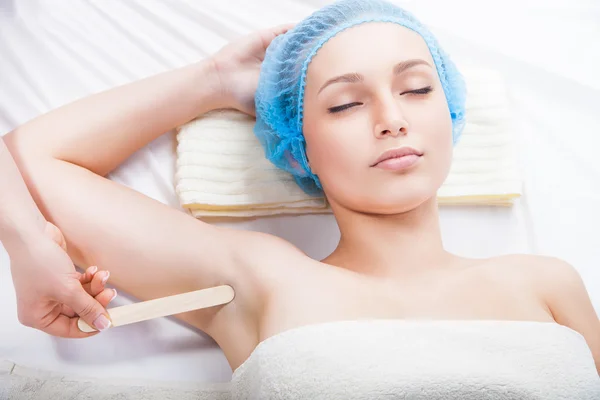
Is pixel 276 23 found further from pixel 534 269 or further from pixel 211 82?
pixel 534 269

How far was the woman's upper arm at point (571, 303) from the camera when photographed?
1.28m

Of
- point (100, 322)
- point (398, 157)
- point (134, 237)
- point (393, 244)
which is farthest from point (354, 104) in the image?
point (100, 322)

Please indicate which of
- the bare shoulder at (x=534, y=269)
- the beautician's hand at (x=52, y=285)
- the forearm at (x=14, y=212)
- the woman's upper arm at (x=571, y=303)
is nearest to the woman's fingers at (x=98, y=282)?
the beautician's hand at (x=52, y=285)

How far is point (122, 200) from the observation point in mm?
1331

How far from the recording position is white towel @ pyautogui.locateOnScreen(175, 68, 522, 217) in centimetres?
151

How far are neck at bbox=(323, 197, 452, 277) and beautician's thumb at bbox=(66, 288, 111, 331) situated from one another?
480 millimetres

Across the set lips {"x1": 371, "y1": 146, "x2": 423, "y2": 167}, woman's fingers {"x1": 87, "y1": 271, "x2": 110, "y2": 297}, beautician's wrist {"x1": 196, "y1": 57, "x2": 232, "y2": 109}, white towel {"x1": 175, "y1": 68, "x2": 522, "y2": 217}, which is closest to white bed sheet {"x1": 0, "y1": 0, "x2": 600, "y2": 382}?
white towel {"x1": 175, "y1": 68, "x2": 522, "y2": 217}

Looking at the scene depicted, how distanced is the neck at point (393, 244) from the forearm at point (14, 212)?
0.60 metres

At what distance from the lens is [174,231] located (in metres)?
1.30

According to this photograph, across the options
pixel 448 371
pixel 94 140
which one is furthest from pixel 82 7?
pixel 448 371

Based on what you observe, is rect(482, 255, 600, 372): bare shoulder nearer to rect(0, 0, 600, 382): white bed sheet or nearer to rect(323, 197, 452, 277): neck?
rect(323, 197, 452, 277): neck

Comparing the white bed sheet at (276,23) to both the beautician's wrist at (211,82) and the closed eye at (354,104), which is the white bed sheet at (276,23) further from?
the closed eye at (354,104)

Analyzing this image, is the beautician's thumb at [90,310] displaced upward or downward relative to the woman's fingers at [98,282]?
downward

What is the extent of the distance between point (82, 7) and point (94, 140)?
1.75ft
